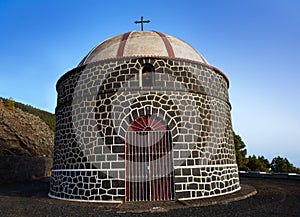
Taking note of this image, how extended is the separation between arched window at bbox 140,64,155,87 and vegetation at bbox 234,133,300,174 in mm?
18595

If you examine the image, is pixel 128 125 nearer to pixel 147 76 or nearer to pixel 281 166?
pixel 147 76

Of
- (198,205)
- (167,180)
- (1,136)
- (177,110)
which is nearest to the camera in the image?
(198,205)

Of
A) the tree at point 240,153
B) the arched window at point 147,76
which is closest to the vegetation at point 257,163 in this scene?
the tree at point 240,153

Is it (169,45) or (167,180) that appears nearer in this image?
(167,180)

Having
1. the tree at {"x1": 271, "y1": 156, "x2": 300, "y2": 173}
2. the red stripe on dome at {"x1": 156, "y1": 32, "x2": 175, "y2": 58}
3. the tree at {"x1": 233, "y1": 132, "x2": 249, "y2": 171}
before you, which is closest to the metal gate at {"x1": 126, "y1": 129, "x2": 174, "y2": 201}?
the red stripe on dome at {"x1": 156, "y1": 32, "x2": 175, "y2": 58}

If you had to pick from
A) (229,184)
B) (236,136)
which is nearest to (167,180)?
(229,184)

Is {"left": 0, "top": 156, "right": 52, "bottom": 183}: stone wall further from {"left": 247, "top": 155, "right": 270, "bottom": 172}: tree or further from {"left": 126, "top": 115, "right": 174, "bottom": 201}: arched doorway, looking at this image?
{"left": 247, "top": 155, "right": 270, "bottom": 172}: tree

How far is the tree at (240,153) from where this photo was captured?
23.8 m

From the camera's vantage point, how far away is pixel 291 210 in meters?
6.03

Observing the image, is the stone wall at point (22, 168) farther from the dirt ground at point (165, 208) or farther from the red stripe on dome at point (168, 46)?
the red stripe on dome at point (168, 46)

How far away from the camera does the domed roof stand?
29.2 ft

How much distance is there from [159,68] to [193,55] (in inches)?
87.6

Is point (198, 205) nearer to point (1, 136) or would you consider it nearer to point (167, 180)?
point (167, 180)

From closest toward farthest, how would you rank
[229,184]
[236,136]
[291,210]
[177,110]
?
1. [291,210]
2. [177,110]
3. [229,184]
4. [236,136]
